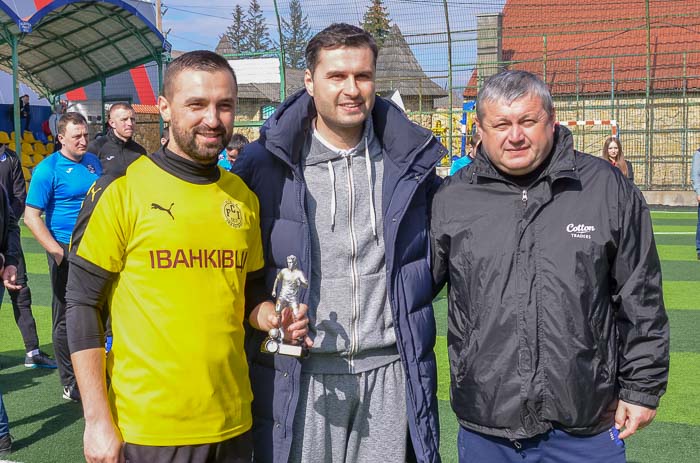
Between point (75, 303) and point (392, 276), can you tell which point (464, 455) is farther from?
point (75, 303)

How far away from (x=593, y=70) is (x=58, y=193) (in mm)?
22015

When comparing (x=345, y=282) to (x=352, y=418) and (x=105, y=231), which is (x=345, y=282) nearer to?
(x=352, y=418)

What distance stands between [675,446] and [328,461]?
3.01 meters

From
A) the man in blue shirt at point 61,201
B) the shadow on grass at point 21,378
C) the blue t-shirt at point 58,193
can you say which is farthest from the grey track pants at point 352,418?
the shadow on grass at point 21,378

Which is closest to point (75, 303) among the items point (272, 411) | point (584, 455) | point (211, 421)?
point (211, 421)

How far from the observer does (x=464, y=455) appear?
3074mm

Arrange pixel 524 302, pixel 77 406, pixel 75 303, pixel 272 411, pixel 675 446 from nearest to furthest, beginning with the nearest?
pixel 75 303 → pixel 524 302 → pixel 272 411 → pixel 675 446 → pixel 77 406


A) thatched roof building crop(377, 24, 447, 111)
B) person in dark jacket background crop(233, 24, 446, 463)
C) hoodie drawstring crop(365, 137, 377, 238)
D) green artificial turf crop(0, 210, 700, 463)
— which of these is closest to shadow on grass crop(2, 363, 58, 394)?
green artificial turf crop(0, 210, 700, 463)

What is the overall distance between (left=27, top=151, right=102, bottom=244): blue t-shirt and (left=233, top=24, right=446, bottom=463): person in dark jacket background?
3.79 m

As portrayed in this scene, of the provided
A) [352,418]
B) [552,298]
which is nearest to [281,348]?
[352,418]

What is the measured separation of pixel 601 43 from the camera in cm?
2495

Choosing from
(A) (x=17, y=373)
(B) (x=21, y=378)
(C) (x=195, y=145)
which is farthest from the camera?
(A) (x=17, y=373)

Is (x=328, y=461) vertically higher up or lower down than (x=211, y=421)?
lower down

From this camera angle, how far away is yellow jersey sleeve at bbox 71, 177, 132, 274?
2596 mm
